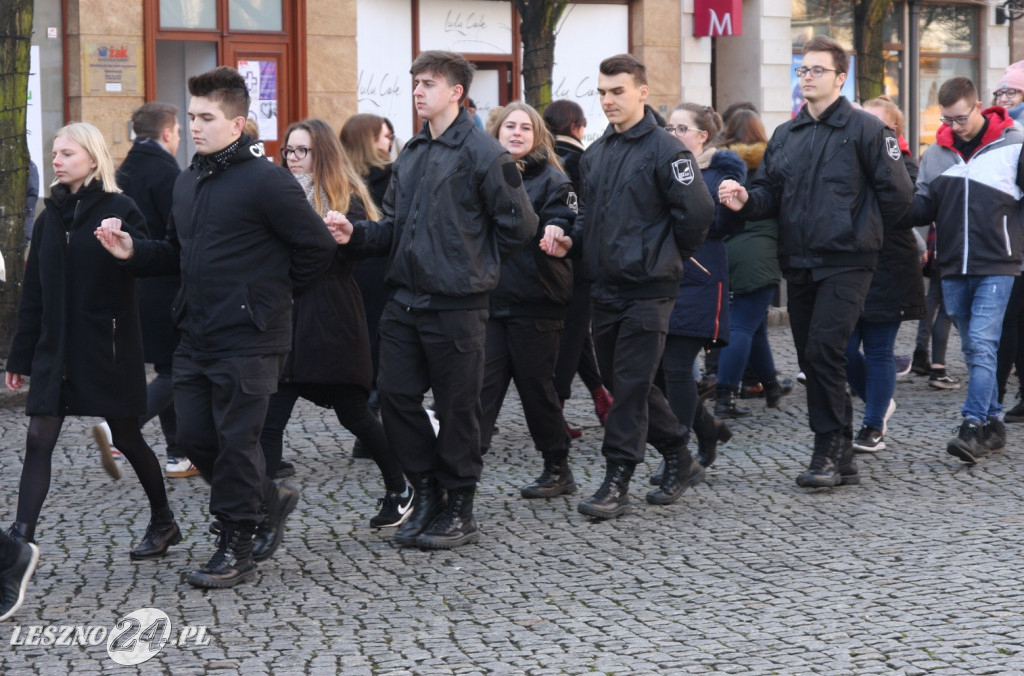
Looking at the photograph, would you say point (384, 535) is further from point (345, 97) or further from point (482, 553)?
point (345, 97)

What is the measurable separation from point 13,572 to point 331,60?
41.9 ft

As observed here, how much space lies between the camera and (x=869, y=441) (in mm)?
8164

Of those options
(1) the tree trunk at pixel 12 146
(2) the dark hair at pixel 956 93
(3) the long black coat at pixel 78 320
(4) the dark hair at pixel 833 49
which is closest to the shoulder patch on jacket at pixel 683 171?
(4) the dark hair at pixel 833 49

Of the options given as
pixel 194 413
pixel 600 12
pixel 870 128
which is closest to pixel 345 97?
pixel 600 12

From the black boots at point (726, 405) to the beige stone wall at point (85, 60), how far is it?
8.94 meters

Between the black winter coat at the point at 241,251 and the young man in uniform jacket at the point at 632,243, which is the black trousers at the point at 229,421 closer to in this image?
the black winter coat at the point at 241,251

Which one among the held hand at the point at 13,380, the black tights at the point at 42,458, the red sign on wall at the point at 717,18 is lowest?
the black tights at the point at 42,458

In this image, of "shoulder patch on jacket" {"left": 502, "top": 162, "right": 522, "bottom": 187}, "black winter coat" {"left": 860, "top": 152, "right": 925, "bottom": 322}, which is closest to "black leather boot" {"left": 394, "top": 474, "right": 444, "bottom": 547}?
"shoulder patch on jacket" {"left": 502, "top": 162, "right": 522, "bottom": 187}

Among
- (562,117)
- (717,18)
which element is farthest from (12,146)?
(717,18)

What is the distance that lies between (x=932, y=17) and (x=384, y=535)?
1934cm

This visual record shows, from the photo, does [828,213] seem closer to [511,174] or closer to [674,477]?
[674,477]

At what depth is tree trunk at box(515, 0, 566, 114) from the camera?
46.8 feet

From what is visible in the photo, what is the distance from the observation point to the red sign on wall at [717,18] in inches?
792

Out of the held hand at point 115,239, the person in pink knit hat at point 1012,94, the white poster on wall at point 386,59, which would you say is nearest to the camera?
the held hand at point 115,239
